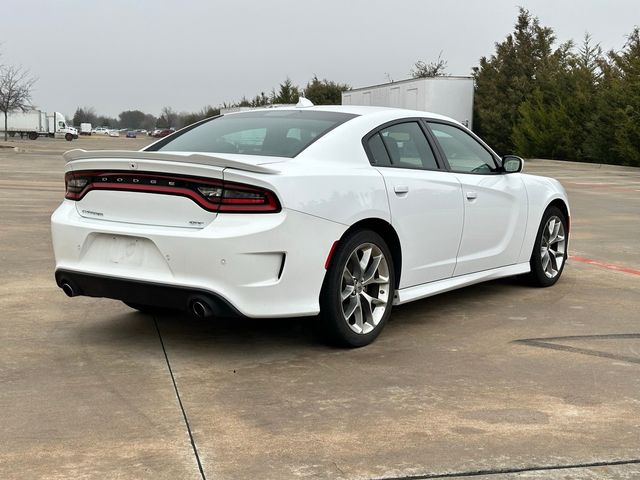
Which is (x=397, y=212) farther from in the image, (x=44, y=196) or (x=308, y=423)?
(x=44, y=196)

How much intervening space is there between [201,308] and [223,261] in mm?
297

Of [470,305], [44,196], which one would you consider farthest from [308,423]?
[44,196]

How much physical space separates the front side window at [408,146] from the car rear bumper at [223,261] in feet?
3.31

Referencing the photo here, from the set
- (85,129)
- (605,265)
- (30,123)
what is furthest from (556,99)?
(85,129)

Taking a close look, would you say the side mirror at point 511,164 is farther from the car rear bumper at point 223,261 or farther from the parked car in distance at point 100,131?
the parked car in distance at point 100,131

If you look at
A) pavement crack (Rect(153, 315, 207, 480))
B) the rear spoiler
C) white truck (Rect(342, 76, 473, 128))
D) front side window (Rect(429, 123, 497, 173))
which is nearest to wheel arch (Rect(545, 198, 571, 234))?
front side window (Rect(429, 123, 497, 173))

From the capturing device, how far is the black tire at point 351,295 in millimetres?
4840

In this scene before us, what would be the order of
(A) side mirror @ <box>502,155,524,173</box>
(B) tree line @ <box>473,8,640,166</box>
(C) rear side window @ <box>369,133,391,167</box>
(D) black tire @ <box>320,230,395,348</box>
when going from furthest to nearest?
(B) tree line @ <box>473,8,640,166</box> → (A) side mirror @ <box>502,155,524,173</box> → (C) rear side window @ <box>369,133,391,167</box> → (D) black tire @ <box>320,230,395,348</box>

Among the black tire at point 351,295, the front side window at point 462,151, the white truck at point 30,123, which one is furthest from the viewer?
the white truck at point 30,123

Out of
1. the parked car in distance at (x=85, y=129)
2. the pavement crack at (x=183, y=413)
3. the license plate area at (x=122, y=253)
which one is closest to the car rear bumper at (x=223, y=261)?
the license plate area at (x=122, y=253)

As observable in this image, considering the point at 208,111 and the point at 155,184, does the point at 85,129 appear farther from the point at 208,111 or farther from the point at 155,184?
the point at 155,184

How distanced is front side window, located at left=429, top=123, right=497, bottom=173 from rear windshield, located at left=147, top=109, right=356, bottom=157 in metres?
0.95

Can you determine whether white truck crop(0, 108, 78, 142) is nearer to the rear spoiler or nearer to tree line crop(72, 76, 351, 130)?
tree line crop(72, 76, 351, 130)

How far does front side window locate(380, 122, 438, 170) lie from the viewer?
18.4ft
